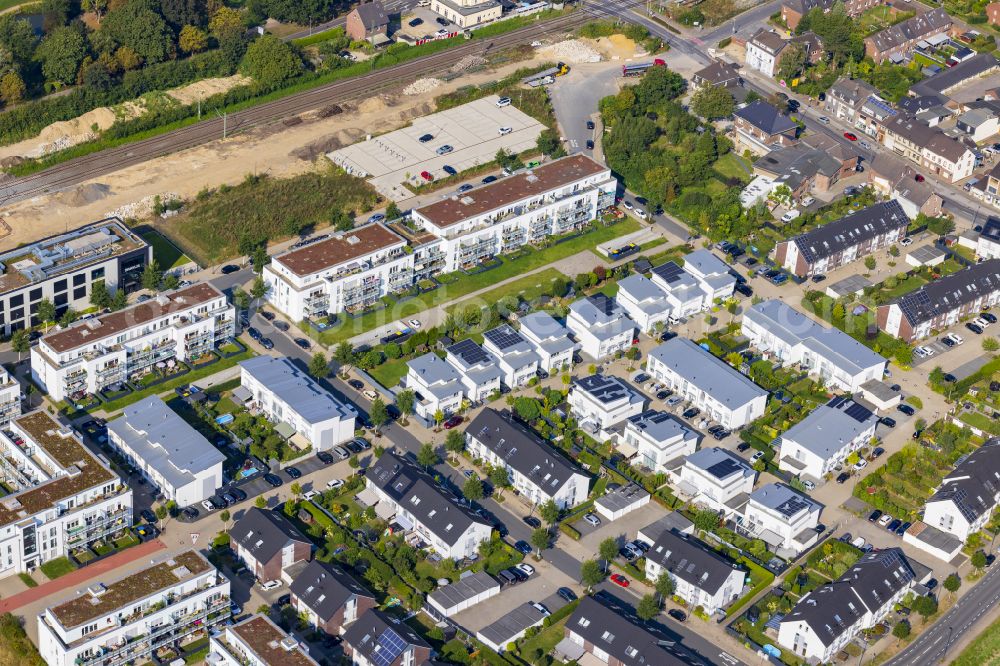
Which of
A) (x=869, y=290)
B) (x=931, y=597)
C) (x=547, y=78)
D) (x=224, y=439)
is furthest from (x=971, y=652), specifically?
(x=547, y=78)

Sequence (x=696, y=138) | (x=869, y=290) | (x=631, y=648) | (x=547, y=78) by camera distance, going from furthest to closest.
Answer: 1. (x=547, y=78)
2. (x=696, y=138)
3. (x=869, y=290)
4. (x=631, y=648)

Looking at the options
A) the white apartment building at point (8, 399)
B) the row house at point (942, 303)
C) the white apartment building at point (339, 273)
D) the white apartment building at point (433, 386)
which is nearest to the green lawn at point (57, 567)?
the white apartment building at point (8, 399)

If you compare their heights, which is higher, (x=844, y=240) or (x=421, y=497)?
(x=844, y=240)

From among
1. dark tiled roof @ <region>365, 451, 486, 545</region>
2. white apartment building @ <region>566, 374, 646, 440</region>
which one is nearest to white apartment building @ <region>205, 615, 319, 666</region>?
dark tiled roof @ <region>365, 451, 486, 545</region>

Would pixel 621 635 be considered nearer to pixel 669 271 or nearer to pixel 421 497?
pixel 421 497

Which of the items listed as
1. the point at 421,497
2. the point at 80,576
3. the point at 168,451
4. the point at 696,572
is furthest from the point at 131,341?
the point at 696,572

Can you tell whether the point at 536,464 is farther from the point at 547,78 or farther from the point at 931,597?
the point at 547,78

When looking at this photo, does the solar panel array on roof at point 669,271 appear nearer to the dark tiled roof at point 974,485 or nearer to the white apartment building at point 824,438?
the white apartment building at point 824,438
